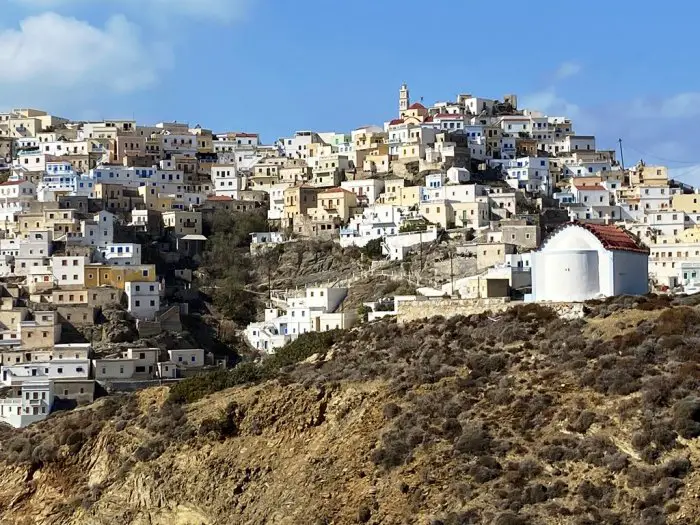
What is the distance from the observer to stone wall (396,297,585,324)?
132ft

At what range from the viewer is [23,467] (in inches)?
1746

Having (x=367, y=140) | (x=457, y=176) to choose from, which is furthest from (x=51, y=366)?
(x=367, y=140)

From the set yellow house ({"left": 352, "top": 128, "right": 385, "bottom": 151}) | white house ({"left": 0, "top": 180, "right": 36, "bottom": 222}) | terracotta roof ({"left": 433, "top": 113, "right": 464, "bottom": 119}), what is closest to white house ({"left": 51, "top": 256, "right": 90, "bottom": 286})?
white house ({"left": 0, "top": 180, "right": 36, "bottom": 222})

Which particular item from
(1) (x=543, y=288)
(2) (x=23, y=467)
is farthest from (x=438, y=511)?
(2) (x=23, y=467)

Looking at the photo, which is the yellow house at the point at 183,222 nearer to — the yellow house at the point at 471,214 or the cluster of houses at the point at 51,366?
the yellow house at the point at 471,214

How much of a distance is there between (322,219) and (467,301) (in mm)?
36489

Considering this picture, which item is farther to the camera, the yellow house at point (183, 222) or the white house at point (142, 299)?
the yellow house at point (183, 222)

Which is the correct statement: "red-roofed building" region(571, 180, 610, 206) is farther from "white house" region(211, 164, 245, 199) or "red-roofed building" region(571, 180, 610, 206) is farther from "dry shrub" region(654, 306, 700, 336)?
"dry shrub" region(654, 306, 700, 336)

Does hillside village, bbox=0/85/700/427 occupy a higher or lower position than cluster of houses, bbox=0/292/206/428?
higher

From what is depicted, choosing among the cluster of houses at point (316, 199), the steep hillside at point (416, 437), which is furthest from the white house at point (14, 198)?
the steep hillside at point (416, 437)

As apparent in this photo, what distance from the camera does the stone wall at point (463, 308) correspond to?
40.3 metres

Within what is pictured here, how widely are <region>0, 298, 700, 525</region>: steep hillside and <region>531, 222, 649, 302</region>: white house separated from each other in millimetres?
1393

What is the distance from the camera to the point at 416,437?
35.3 meters

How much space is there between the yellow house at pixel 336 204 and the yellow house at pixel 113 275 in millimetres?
11915
